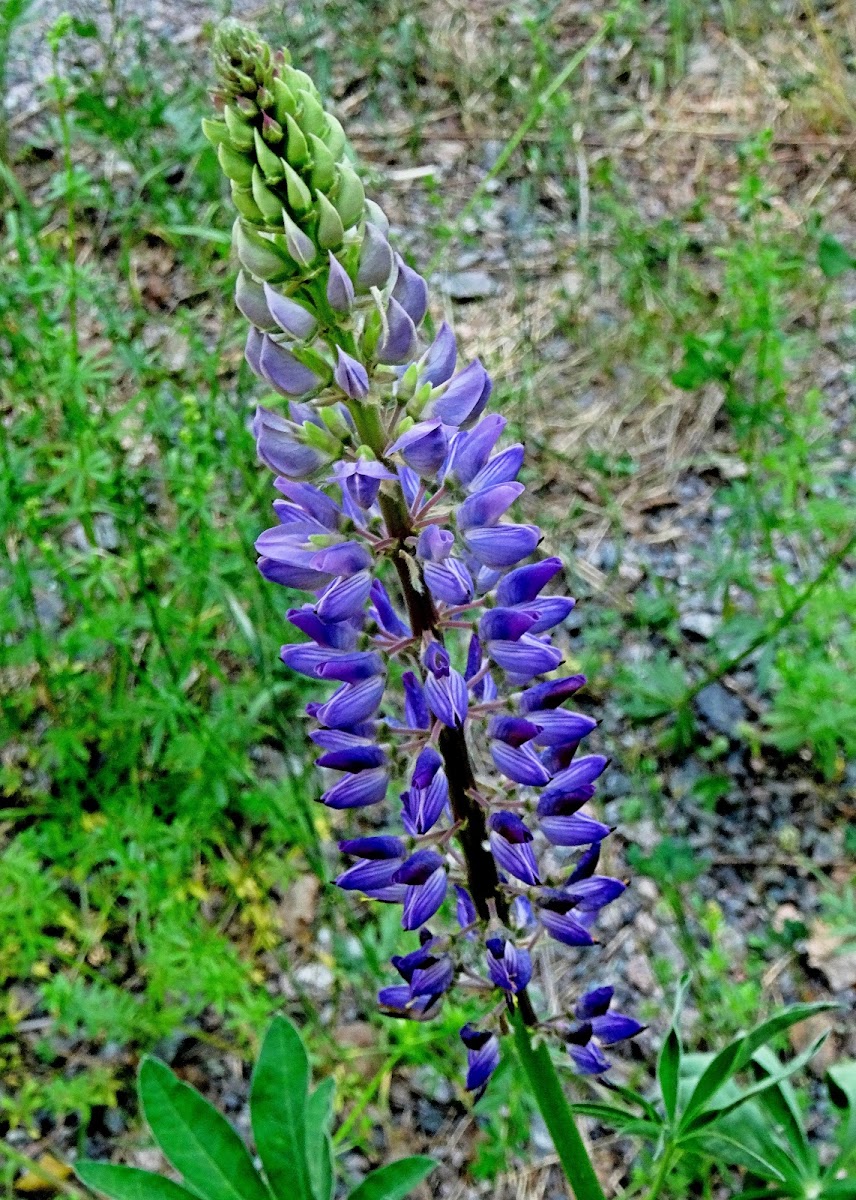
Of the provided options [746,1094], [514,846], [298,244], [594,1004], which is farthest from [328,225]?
[746,1094]

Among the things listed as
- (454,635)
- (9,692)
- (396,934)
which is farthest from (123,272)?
(396,934)

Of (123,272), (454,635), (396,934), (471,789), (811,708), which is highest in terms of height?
(123,272)

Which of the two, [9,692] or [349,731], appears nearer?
[349,731]

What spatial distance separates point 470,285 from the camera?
4.32 m

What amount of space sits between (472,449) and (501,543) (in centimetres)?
13

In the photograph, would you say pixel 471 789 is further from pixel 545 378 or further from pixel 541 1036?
pixel 545 378

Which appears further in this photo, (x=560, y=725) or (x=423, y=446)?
(x=560, y=725)

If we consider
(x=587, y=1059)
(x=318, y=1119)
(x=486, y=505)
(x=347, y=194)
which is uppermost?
(x=347, y=194)

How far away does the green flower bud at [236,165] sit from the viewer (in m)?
1.37

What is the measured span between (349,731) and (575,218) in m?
3.34

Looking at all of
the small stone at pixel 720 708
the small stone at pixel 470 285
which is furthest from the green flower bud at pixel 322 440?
the small stone at pixel 470 285

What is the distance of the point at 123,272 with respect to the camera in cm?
373

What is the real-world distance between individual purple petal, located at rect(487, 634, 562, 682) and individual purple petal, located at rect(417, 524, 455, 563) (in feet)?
0.51

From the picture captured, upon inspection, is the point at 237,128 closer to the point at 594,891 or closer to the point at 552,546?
the point at 594,891
